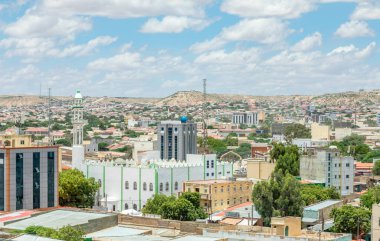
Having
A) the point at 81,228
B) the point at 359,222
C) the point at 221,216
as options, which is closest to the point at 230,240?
the point at 81,228

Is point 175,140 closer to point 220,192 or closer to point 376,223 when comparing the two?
point 220,192

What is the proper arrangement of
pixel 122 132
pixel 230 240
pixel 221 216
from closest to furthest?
pixel 230 240, pixel 221 216, pixel 122 132

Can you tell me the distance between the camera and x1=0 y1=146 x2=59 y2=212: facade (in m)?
42.5

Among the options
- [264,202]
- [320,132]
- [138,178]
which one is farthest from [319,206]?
[320,132]

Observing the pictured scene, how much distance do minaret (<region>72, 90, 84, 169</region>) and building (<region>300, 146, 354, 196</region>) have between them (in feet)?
60.0

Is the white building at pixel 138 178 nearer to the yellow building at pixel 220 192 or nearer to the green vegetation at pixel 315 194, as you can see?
the yellow building at pixel 220 192

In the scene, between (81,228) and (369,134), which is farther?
(369,134)

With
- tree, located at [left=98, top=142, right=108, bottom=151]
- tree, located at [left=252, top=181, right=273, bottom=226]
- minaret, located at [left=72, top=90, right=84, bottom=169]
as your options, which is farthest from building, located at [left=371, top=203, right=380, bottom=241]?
tree, located at [left=98, top=142, right=108, bottom=151]

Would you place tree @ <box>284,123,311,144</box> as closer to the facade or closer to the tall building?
the tall building

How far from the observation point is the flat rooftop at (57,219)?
1395 inches

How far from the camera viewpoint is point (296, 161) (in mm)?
69500

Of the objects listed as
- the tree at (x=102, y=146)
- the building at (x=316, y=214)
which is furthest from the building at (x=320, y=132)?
the building at (x=316, y=214)

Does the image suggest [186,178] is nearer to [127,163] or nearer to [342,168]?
[127,163]

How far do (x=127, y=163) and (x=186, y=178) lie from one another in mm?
6253
